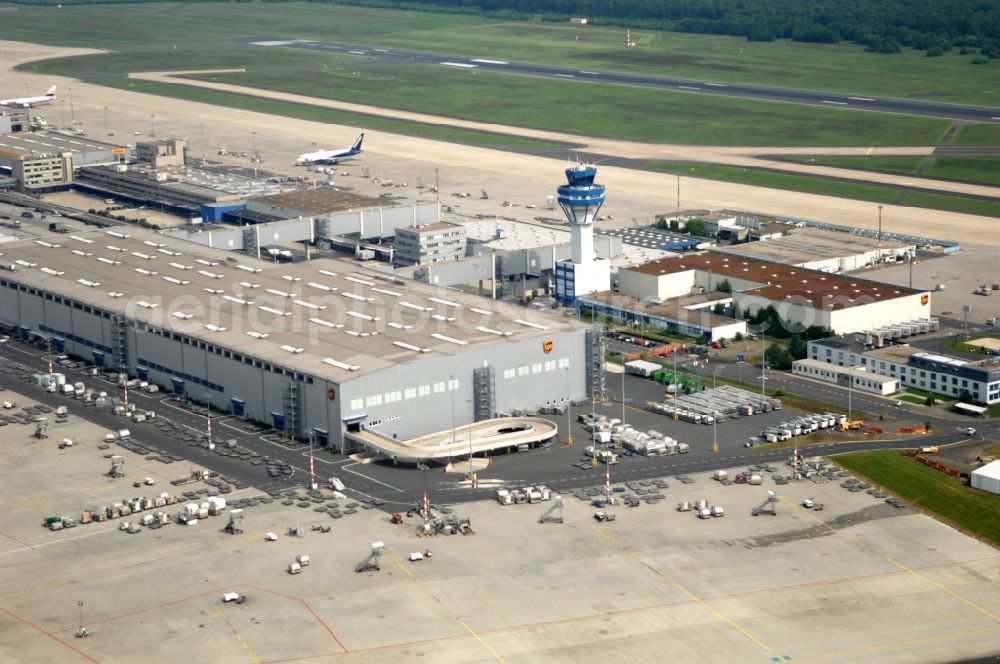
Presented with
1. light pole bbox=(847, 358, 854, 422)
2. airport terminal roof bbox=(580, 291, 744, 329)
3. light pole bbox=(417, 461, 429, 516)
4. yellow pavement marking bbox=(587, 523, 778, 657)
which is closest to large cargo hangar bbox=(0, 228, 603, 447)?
light pole bbox=(417, 461, 429, 516)

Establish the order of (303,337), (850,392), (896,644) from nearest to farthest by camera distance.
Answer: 1. (896,644)
2. (303,337)
3. (850,392)

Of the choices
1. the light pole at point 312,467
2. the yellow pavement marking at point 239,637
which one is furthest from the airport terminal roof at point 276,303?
the yellow pavement marking at point 239,637

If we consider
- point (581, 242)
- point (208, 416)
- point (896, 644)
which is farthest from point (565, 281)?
point (896, 644)

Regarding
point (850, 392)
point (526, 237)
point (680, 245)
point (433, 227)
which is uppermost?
point (433, 227)

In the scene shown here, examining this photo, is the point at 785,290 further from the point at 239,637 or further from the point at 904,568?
the point at 239,637

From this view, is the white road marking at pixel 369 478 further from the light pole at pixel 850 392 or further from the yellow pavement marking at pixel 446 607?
the light pole at pixel 850 392
